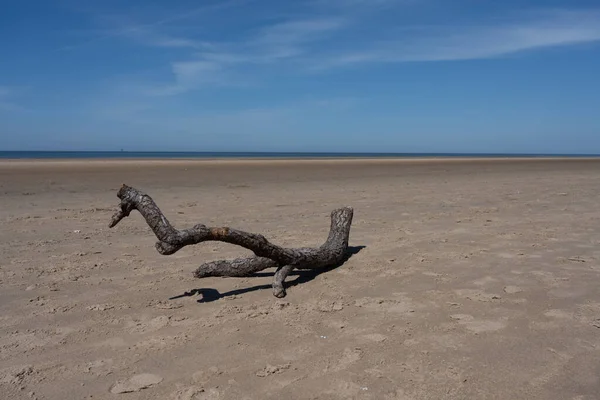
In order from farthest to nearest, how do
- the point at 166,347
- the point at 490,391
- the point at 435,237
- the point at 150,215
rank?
the point at 435,237 → the point at 150,215 → the point at 166,347 → the point at 490,391

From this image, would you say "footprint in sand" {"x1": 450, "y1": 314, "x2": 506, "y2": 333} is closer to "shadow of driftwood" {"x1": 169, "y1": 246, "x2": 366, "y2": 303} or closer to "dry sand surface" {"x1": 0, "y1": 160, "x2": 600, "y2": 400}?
"dry sand surface" {"x1": 0, "y1": 160, "x2": 600, "y2": 400}

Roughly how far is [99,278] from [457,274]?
13.8 ft

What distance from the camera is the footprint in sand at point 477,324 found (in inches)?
165

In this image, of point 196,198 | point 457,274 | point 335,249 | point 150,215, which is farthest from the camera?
point 196,198

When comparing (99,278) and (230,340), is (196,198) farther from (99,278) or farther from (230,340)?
(230,340)

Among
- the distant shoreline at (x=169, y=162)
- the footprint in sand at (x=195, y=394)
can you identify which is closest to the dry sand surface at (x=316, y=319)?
the footprint in sand at (x=195, y=394)

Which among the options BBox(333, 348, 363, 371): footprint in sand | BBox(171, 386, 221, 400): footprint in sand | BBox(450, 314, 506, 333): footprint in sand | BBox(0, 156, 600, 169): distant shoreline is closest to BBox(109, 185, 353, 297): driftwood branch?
BBox(333, 348, 363, 371): footprint in sand

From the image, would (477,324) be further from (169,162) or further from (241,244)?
(169,162)

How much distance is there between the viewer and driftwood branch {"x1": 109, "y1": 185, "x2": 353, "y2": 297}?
15.4 ft

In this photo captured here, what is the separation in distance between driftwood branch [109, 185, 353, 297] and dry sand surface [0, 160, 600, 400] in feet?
0.52

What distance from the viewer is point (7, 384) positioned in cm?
337

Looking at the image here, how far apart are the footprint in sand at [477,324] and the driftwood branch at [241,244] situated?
179cm

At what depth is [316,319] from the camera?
452 centimetres

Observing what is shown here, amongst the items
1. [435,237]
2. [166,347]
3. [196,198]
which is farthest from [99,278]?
[196,198]
